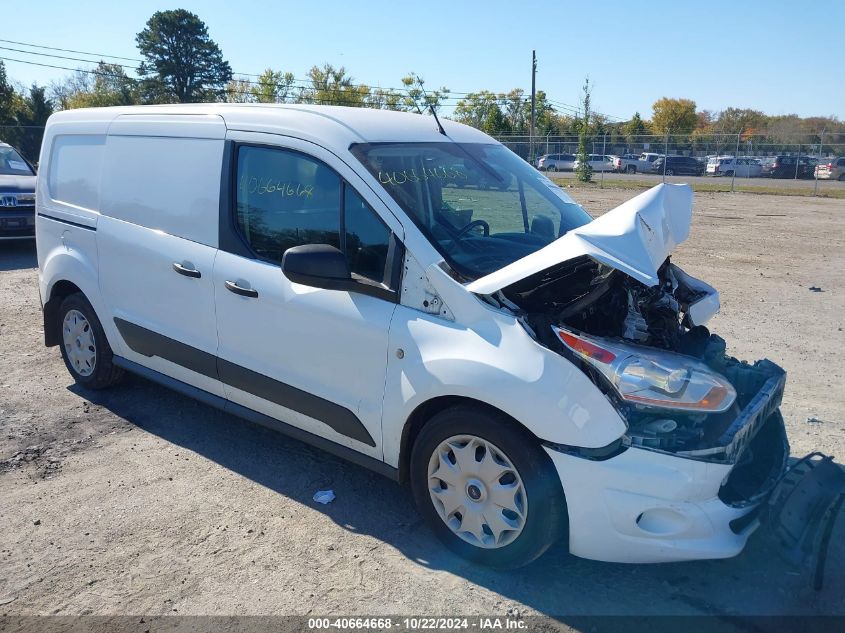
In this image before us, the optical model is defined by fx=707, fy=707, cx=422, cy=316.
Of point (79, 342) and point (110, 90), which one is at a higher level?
point (110, 90)

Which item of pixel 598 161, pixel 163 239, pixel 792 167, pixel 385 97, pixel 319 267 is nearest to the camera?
pixel 319 267

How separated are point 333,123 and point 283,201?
0.51 m

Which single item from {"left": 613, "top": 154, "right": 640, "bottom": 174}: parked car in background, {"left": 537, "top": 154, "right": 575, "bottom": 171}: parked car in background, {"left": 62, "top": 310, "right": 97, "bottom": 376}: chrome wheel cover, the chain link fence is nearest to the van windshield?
{"left": 62, "top": 310, "right": 97, "bottom": 376}: chrome wheel cover

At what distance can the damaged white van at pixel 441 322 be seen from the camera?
2.90m

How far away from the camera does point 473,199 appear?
13.4 feet

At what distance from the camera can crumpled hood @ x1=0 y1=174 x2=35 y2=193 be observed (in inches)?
448

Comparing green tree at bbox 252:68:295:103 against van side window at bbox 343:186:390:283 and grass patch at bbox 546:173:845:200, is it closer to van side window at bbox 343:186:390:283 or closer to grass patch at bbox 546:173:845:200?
grass patch at bbox 546:173:845:200

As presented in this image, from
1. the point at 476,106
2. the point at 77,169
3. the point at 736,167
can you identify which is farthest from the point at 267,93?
the point at 77,169

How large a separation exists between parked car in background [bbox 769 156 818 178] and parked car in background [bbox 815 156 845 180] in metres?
0.49

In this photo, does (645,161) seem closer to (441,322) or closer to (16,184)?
(16,184)

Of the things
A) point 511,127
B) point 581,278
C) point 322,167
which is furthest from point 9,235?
point 511,127

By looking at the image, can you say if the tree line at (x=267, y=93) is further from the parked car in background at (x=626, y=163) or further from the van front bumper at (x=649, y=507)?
the van front bumper at (x=649, y=507)

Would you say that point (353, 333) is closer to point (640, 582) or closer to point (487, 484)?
point (487, 484)

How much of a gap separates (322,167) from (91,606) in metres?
2.32
